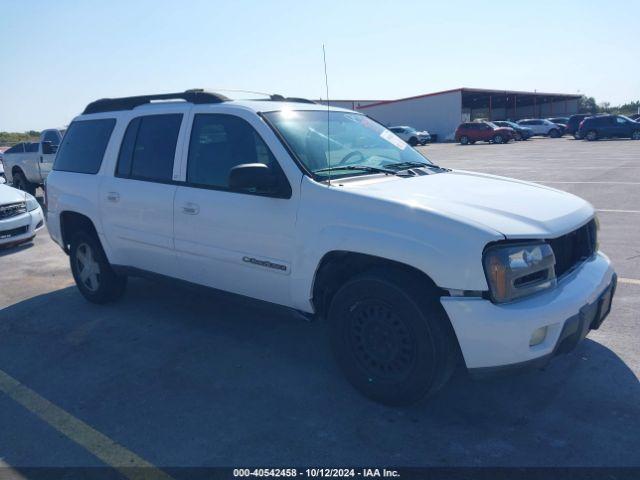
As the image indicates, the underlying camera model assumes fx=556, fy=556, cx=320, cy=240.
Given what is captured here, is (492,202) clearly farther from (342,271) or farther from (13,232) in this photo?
(13,232)

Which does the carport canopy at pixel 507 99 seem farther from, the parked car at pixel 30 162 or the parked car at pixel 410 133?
the parked car at pixel 30 162

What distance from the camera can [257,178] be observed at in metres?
3.60

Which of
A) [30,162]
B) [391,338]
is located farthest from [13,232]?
[30,162]

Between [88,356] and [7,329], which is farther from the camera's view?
[7,329]

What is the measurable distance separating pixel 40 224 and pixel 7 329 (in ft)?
14.5

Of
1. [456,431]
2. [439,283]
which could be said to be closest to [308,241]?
[439,283]

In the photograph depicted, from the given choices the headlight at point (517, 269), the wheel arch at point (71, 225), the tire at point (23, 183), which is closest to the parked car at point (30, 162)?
the tire at point (23, 183)

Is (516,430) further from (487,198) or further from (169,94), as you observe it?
(169,94)

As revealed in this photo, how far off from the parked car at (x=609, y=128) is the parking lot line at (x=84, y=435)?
37.5 meters

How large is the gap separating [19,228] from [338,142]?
6.46 metres

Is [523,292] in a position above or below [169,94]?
below

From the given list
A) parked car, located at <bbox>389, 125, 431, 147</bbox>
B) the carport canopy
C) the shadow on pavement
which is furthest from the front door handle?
the carport canopy

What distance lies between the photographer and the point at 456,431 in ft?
10.5

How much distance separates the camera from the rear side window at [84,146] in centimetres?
537
